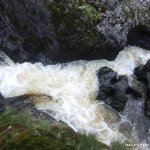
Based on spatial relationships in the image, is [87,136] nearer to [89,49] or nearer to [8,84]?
[8,84]

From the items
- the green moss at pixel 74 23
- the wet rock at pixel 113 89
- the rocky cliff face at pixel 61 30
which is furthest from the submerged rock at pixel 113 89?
the green moss at pixel 74 23

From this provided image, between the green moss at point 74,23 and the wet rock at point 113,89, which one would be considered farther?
the green moss at point 74,23

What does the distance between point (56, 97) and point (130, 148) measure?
259 centimetres

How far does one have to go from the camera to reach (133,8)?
12.2m

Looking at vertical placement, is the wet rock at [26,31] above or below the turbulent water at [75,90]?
above

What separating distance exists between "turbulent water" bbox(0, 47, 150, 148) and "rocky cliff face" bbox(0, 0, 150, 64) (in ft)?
1.18

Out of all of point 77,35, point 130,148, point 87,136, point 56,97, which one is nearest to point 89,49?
point 77,35

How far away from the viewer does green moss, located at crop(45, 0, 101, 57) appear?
35.5ft

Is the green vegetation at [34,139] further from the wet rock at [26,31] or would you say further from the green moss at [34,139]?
the wet rock at [26,31]

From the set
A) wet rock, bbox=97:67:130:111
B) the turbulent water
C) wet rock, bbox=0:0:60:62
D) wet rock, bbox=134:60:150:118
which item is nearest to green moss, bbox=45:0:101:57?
wet rock, bbox=0:0:60:62

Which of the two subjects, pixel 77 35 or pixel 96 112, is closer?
pixel 96 112

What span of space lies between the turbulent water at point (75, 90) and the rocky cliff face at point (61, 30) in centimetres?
36

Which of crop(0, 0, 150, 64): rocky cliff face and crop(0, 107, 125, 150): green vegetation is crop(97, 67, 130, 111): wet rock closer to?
crop(0, 0, 150, 64): rocky cliff face

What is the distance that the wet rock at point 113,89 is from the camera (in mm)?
9992
